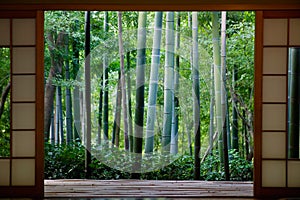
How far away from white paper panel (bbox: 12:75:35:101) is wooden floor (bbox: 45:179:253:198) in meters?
1.02

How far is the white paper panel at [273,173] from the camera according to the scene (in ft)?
15.4

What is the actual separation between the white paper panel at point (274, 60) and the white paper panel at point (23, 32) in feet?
7.46

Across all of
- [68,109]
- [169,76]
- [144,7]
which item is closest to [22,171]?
[144,7]

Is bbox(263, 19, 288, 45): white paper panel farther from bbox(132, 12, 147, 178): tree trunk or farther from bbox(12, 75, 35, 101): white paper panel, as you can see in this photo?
bbox(132, 12, 147, 178): tree trunk

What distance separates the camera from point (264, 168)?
4.71 meters

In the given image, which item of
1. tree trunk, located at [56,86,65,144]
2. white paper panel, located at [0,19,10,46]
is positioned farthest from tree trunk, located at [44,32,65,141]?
white paper panel, located at [0,19,10,46]

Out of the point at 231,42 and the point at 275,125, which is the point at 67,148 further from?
the point at 275,125

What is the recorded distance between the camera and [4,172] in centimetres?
470

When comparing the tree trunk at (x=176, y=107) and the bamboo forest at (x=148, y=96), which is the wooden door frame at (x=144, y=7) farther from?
the tree trunk at (x=176, y=107)

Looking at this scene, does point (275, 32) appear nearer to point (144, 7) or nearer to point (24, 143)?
point (144, 7)

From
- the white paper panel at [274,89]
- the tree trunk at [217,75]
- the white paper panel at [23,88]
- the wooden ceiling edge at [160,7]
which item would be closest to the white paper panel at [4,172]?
the white paper panel at [23,88]

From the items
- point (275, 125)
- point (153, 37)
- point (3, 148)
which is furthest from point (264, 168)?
point (153, 37)

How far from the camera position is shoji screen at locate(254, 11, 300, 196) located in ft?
15.3

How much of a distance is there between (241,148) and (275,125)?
4346mm
